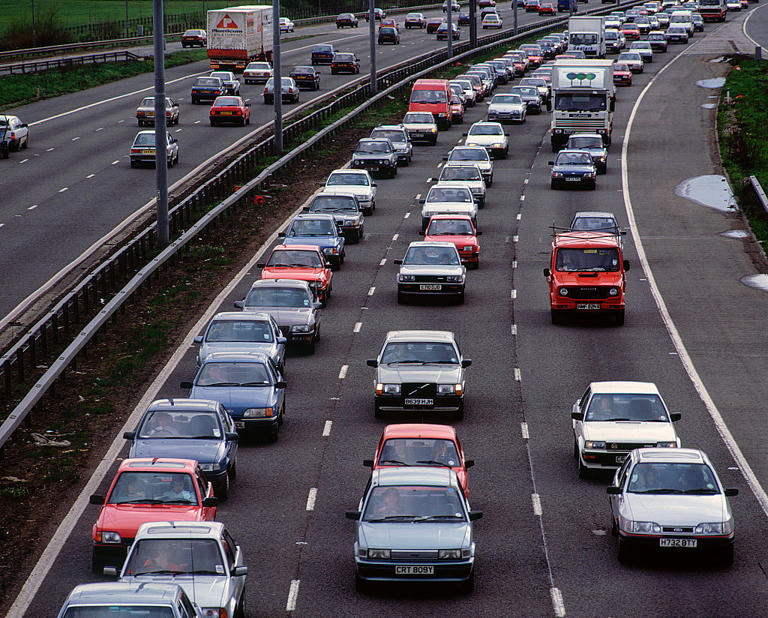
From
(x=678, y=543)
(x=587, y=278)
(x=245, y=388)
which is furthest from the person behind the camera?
(x=587, y=278)

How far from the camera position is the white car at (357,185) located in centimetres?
4834

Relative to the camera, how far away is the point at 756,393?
28.3 meters

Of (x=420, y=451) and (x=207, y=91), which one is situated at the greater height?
(x=207, y=91)

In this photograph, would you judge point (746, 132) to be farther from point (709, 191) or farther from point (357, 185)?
point (357, 185)

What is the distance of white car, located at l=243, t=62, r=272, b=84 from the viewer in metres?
89.1

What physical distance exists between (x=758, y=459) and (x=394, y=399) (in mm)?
6501

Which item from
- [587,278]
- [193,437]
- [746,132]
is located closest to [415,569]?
[193,437]

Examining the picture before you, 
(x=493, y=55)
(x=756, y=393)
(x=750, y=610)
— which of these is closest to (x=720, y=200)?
(x=756, y=393)

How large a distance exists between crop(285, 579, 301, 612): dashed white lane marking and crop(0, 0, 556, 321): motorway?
18.2m

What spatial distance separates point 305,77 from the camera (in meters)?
83.9

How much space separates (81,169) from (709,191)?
2507 centimetres

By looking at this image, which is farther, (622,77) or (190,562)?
(622,77)

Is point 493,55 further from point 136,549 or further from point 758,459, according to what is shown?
point 136,549

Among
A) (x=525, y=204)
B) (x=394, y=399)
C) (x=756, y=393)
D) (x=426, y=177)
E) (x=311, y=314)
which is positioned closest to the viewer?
(x=394, y=399)
